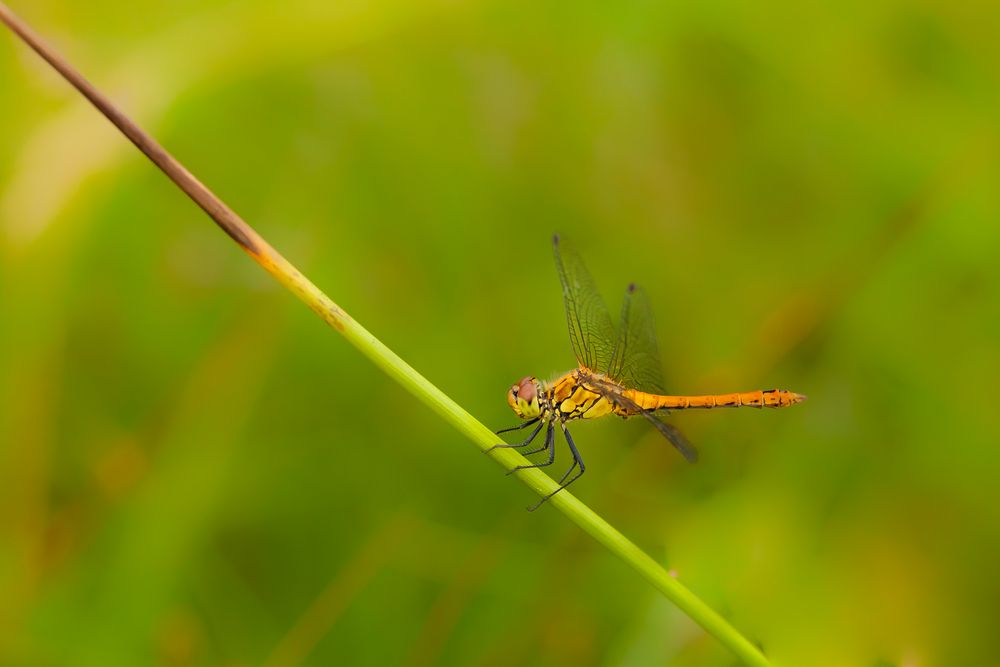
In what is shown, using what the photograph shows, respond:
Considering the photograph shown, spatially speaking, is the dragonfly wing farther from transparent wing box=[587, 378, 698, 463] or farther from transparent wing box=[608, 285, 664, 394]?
transparent wing box=[608, 285, 664, 394]

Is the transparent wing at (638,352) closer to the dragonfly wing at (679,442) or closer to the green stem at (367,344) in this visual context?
the dragonfly wing at (679,442)

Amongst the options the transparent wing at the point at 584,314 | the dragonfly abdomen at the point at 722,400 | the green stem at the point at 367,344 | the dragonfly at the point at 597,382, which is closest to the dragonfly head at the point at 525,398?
the dragonfly at the point at 597,382

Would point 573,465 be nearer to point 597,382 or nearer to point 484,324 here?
point 597,382

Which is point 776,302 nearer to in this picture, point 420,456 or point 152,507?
point 420,456

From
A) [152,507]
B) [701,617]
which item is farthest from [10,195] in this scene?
[701,617]

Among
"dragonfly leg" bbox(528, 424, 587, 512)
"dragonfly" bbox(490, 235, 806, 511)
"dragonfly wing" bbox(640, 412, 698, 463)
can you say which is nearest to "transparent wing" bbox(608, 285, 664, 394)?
"dragonfly" bbox(490, 235, 806, 511)

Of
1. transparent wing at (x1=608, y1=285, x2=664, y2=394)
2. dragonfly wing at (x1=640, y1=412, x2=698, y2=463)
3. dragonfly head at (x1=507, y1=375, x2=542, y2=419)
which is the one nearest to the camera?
dragonfly wing at (x1=640, y1=412, x2=698, y2=463)
